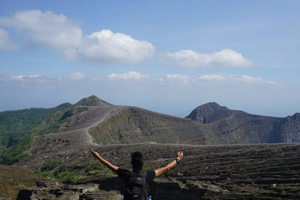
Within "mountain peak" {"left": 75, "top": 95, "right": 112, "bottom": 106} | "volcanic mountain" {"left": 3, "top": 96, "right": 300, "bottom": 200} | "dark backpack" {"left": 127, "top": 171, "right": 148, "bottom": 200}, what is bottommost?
"volcanic mountain" {"left": 3, "top": 96, "right": 300, "bottom": 200}

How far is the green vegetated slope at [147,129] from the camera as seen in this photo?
65000 millimetres

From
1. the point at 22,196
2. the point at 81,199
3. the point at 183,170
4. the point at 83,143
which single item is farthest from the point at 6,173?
the point at 83,143

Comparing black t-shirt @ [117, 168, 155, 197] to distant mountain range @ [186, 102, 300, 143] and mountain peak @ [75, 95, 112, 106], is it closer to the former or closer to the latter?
distant mountain range @ [186, 102, 300, 143]

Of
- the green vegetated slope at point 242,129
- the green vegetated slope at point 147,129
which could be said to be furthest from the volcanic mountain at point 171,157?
the green vegetated slope at point 242,129

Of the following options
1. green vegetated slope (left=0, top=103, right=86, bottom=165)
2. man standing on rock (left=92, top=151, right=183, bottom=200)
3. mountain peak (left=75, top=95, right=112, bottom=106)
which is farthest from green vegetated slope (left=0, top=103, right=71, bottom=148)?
man standing on rock (left=92, top=151, right=183, bottom=200)

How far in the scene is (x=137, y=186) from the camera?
447 cm

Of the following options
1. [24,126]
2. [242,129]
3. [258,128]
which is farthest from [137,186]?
[24,126]

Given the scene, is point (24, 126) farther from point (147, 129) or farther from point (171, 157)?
point (171, 157)

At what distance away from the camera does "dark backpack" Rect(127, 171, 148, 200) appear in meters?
4.40

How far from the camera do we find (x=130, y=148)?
37.4 metres

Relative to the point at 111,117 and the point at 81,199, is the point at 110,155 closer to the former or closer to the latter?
the point at 81,199

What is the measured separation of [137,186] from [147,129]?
7069 cm

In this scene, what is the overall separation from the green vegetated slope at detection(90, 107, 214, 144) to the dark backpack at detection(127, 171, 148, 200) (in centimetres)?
5574

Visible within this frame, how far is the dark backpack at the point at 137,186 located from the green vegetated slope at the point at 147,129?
183 feet
